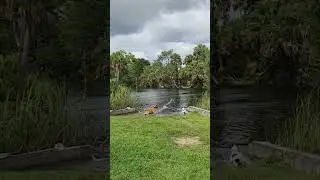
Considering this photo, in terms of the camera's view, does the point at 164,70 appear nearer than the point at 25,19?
No

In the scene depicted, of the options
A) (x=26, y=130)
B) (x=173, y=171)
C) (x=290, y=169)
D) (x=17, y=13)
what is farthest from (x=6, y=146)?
(x=290, y=169)

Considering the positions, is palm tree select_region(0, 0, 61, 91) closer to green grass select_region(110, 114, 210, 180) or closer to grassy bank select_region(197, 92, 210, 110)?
green grass select_region(110, 114, 210, 180)

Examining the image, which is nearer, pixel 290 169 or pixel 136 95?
pixel 290 169

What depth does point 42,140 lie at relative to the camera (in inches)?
173

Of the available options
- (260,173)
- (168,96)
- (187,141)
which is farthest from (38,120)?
(260,173)

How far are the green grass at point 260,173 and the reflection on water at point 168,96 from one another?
74cm

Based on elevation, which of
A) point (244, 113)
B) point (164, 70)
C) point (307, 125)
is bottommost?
point (307, 125)

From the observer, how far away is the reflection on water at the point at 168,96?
471 cm

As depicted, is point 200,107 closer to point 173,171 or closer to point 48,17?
point 173,171

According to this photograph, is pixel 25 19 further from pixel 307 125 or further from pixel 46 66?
pixel 307 125

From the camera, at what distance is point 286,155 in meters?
4.39

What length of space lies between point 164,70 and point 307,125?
59.4 inches

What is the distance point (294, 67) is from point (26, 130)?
8.39ft

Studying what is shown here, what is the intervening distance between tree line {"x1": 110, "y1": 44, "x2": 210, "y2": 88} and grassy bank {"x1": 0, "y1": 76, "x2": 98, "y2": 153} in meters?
0.60
